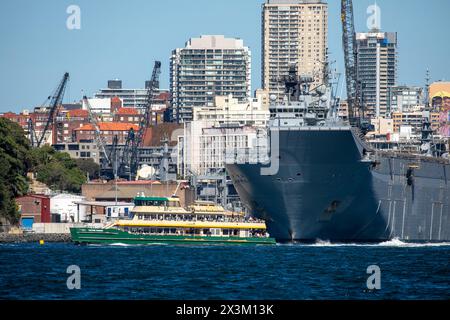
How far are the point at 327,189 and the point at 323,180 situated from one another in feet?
3.15

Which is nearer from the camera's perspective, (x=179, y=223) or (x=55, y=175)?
(x=179, y=223)

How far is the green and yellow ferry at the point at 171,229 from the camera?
112625 mm

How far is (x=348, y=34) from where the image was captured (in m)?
157

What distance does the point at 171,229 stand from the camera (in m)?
115

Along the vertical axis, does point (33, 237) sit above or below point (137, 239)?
below

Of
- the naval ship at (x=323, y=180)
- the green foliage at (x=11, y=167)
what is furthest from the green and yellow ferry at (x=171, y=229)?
the green foliage at (x=11, y=167)

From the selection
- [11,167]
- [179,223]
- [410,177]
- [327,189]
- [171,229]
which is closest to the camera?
[327,189]

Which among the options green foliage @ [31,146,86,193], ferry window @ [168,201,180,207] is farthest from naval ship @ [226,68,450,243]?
green foliage @ [31,146,86,193]

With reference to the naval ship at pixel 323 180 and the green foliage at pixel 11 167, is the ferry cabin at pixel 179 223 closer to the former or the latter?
the naval ship at pixel 323 180

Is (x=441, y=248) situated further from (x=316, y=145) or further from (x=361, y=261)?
(x=361, y=261)

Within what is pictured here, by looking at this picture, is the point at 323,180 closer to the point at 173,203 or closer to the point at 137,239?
the point at 173,203

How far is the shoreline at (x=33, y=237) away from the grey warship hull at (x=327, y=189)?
2270 cm

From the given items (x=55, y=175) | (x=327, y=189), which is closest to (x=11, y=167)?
(x=55, y=175)

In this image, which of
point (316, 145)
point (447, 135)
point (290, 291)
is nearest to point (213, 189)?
point (447, 135)
